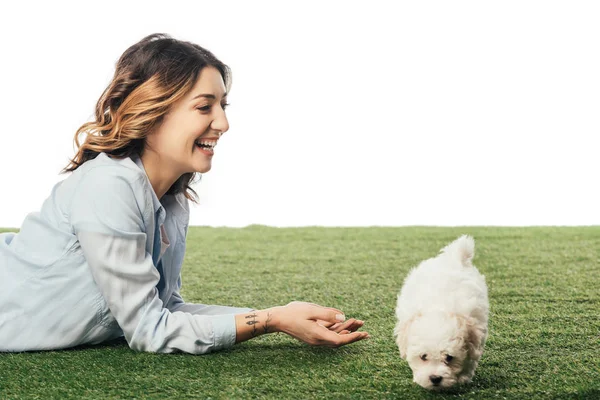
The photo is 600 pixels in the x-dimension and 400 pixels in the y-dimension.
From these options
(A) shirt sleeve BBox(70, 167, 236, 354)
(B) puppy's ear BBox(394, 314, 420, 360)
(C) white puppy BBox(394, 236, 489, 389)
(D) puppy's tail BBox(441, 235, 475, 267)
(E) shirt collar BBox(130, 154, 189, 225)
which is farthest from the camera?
(E) shirt collar BBox(130, 154, 189, 225)

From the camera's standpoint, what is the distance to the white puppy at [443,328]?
1623 mm

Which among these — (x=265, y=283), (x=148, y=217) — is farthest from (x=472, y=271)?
(x=265, y=283)

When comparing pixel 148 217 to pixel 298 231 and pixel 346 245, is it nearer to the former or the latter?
pixel 346 245

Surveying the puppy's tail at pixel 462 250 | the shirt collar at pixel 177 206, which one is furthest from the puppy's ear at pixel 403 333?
the shirt collar at pixel 177 206

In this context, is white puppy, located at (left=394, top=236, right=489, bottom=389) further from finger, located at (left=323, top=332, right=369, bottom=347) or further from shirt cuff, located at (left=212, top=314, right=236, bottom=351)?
shirt cuff, located at (left=212, top=314, right=236, bottom=351)

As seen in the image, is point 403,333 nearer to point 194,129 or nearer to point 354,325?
point 354,325

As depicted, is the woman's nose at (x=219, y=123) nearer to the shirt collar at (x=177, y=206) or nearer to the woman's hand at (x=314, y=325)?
the shirt collar at (x=177, y=206)

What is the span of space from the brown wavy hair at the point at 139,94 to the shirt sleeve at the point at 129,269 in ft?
0.44

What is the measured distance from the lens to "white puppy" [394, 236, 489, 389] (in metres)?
1.62

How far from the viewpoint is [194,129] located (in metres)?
2.02

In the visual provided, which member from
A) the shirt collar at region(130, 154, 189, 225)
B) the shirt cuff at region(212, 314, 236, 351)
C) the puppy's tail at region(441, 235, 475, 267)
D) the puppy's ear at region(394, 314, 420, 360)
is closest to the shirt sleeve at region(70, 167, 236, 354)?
the shirt cuff at region(212, 314, 236, 351)

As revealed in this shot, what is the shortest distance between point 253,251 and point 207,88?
2.29 meters

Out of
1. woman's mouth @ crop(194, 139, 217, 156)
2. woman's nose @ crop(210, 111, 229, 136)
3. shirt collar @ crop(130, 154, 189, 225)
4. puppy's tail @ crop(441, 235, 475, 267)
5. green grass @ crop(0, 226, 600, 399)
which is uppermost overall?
woman's nose @ crop(210, 111, 229, 136)

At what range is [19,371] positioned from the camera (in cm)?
179
